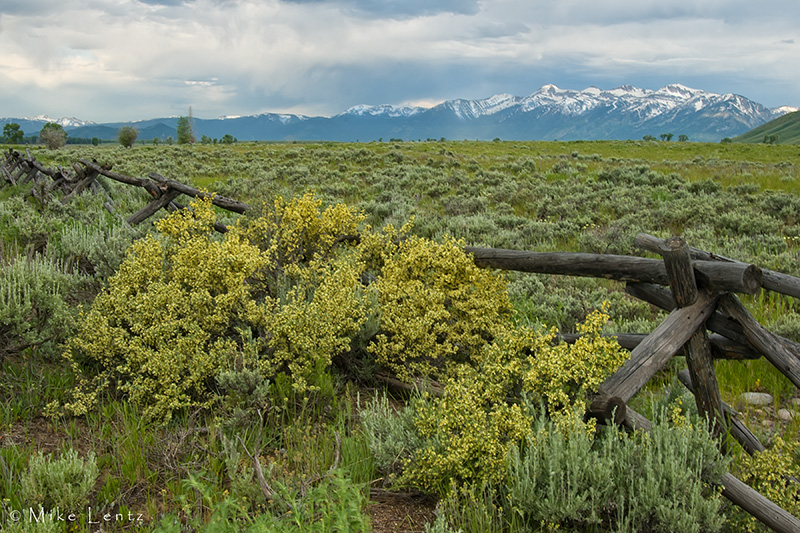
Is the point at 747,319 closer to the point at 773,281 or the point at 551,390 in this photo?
the point at 773,281

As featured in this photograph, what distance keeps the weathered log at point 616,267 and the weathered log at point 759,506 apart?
1259 mm

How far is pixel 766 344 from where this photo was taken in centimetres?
367

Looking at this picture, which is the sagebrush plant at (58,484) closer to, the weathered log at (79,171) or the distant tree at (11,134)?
the weathered log at (79,171)

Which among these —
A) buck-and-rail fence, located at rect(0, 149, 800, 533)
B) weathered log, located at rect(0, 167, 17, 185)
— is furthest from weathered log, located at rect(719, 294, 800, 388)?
weathered log, located at rect(0, 167, 17, 185)

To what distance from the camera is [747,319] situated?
3.71 m

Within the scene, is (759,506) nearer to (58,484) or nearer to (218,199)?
(58,484)

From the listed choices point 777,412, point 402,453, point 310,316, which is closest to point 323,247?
point 310,316

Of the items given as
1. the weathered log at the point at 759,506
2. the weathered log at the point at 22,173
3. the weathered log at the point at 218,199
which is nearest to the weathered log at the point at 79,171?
the weathered log at the point at 218,199

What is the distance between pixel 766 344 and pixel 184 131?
12485 centimetres

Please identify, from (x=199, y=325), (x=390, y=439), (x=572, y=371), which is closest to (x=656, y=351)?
(x=572, y=371)

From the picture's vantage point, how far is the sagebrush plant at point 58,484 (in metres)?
3.12

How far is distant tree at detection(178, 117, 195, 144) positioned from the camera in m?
108

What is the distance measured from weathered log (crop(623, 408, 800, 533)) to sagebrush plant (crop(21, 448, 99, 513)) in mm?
3768

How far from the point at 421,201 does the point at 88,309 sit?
38.8 ft
